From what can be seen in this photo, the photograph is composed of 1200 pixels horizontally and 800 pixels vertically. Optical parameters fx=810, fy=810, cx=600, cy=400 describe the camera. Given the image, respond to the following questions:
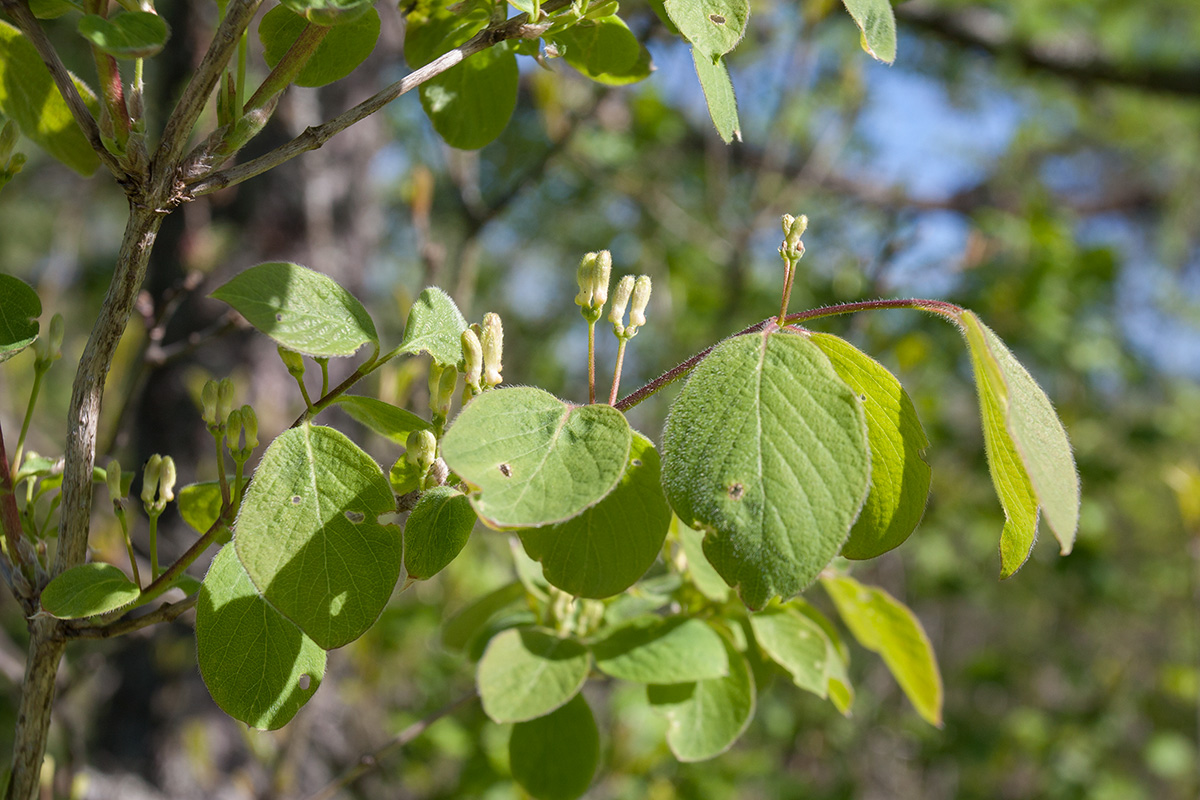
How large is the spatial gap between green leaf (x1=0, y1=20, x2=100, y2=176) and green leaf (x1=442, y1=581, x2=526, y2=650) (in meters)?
0.66

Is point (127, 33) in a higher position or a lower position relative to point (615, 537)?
higher

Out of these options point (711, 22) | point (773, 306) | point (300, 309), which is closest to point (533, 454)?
point (300, 309)

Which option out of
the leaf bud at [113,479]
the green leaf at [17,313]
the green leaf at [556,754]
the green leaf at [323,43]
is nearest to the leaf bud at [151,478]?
the leaf bud at [113,479]

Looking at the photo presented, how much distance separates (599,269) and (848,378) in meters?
0.20

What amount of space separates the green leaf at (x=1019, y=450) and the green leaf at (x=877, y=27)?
204mm

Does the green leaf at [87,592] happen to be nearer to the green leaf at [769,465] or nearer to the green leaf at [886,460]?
the green leaf at [769,465]

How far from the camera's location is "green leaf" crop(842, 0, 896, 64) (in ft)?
1.84

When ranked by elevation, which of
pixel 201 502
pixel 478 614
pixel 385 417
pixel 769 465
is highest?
pixel 769 465

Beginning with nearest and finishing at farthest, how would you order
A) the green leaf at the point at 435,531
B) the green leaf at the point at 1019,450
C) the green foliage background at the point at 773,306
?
the green leaf at the point at 1019,450 → the green leaf at the point at 435,531 → the green foliage background at the point at 773,306

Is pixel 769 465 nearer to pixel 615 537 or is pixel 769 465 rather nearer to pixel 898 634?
pixel 615 537

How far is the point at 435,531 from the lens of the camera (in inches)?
21.5

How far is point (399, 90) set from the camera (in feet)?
1.89

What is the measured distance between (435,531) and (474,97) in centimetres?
46

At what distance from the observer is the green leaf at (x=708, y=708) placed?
0.81 meters
